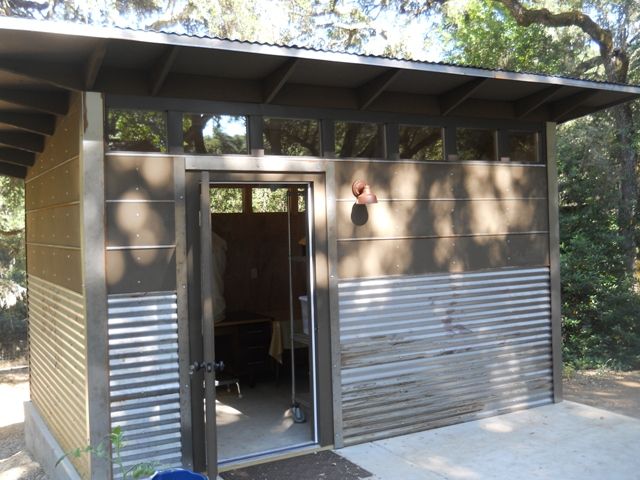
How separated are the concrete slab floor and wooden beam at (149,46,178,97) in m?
2.92

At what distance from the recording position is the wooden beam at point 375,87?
4438 millimetres

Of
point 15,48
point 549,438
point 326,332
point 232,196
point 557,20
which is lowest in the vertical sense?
point 549,438

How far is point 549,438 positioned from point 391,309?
5.16 ft

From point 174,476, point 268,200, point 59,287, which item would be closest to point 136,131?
point 59,287

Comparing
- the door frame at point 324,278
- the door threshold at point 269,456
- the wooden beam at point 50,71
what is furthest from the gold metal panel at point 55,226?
the door threshold at point 269,456

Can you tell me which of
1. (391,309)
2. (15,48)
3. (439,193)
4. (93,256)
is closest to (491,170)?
(439,193)

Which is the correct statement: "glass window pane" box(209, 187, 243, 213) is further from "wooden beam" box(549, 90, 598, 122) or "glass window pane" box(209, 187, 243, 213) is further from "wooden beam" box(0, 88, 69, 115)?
"wooden beam" box(549, 90, 598, 122)

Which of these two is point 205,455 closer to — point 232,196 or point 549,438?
point 549,438

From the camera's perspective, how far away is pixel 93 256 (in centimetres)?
386

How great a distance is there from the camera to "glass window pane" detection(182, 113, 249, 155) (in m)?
4.23

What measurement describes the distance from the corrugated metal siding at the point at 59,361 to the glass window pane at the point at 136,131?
1.07 metres

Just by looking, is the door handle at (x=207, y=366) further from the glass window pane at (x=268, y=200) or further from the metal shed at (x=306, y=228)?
the glass window pane at (x=268, y=200)

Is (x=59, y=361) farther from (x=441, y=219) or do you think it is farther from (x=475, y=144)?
(x=475, y=144)

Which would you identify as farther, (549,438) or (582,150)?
(582,150)
